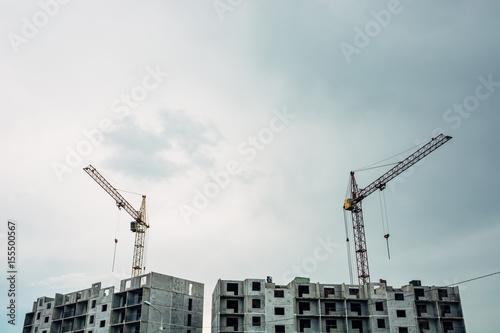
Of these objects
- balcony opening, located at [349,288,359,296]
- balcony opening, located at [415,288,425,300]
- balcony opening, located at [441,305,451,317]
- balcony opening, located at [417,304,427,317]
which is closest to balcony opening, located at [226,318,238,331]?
balcony opening, located at [349,288,359,296]

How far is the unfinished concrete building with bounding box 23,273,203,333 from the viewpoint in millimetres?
86625

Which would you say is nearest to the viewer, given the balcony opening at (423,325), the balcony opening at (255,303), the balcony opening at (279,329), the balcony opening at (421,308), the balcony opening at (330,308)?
the balcony opening at (279,329)

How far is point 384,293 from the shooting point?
8550 cm

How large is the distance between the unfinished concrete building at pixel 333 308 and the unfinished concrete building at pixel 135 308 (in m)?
9.05

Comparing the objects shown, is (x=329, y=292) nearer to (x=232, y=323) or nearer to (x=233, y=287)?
(x=233, y=287)

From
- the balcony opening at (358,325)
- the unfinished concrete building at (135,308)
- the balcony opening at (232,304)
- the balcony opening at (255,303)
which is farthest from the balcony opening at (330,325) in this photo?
the unfinished concrete building at (135,308)

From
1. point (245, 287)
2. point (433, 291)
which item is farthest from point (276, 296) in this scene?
point (433, 291)

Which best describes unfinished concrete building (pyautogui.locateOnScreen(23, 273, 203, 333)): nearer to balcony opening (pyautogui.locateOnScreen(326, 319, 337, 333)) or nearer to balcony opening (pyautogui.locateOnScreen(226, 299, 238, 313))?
balcony opening (pyautogui.locateOnScreen(226, 299, 238, 313))

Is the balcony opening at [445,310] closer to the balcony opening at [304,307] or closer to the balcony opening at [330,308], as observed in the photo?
the balcony opening at [330,308]

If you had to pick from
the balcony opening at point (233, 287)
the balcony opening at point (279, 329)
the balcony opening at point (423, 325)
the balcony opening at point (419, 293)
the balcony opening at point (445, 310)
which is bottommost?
the balcony opening at point (279, 329)

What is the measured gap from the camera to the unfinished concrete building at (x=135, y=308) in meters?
86.6

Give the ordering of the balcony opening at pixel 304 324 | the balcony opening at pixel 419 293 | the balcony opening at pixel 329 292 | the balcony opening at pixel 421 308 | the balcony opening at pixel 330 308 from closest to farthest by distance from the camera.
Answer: the balcony opening at pixel 304 324 → the balcony opening at pixel 330 308 → the balcony opening at pixel 421 308 → the balcony opening at pixel 419 293 → the balcony opening at pixel 329 292

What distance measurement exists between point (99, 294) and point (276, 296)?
38.2 meters

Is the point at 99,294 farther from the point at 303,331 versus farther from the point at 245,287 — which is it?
the point at 303,331
